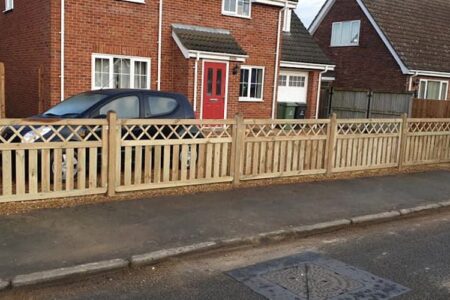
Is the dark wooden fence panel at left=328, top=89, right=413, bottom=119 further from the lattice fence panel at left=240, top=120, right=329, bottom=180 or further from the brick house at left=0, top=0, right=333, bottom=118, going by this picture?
the lattice fence panel at left=240, top=120, right=329, bottom=180

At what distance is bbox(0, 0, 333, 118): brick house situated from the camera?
553 inches

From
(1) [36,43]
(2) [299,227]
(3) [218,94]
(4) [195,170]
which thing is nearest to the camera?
(2) [299,227]

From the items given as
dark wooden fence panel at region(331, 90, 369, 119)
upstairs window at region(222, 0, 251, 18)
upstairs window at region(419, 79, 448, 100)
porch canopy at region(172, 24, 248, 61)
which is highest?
upstairs window at region(222, 0, 251, 18)

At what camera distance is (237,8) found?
17.5 m

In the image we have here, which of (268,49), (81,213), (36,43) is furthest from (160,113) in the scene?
(268,49)

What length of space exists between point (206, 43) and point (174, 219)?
1006 centimetres

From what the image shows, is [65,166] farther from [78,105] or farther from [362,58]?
[362,58]

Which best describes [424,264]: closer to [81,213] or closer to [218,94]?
[81,213]

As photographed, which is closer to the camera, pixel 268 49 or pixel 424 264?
pixel 424 264

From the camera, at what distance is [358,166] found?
10.9 meters

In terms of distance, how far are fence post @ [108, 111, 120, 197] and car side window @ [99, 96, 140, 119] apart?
126cm

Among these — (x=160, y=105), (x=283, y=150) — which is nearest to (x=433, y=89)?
(x=283, y=150)

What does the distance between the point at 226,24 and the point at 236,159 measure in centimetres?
948

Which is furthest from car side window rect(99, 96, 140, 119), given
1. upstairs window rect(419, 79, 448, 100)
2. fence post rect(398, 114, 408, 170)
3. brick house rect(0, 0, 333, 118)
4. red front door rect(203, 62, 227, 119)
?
upstairs window rect(419, 79, 448, 100)
